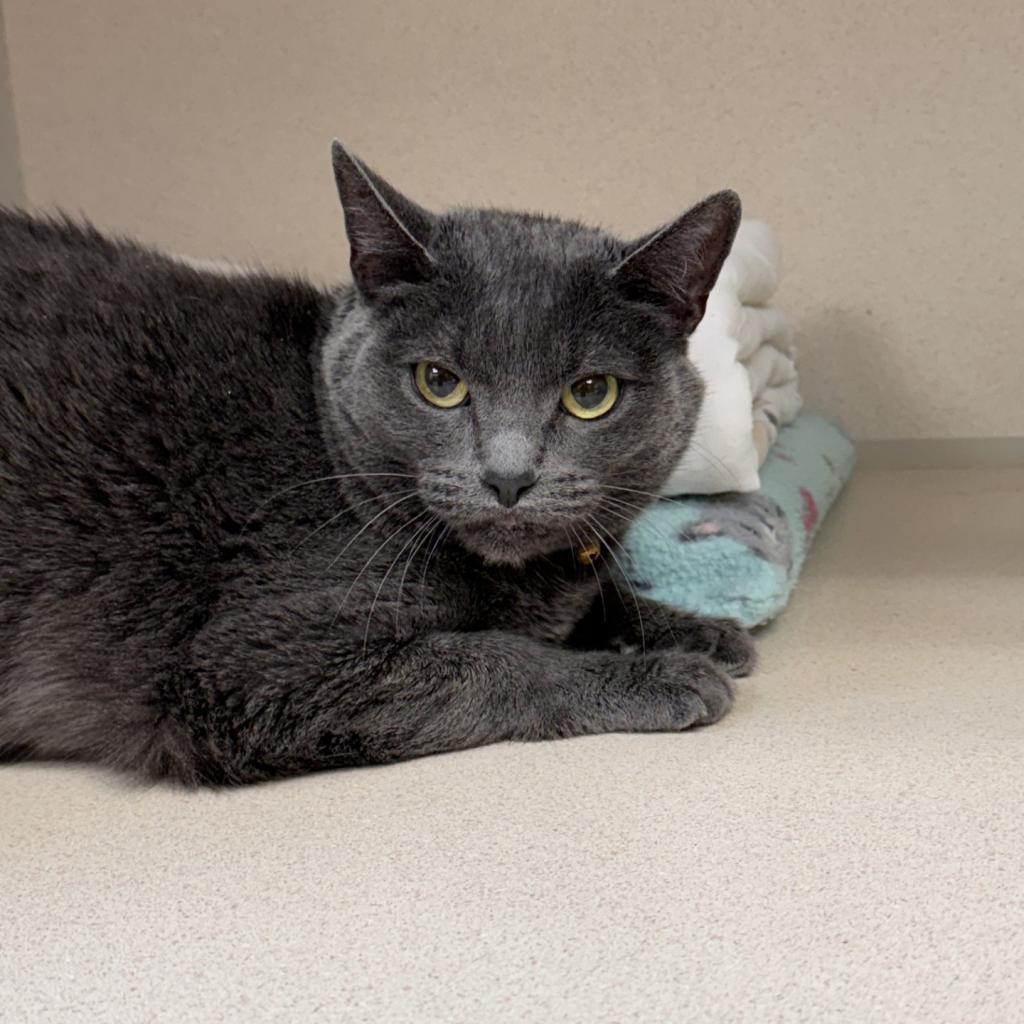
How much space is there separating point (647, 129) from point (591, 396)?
1.50 metres

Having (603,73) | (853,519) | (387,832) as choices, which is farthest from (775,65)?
(387,832)

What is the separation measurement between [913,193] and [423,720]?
1791 millimetres

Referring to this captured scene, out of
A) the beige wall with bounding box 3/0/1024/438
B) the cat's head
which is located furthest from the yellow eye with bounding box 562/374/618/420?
the beige wall with bounding box 3/0/1024/438

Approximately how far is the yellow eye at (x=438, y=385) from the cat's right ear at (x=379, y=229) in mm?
95

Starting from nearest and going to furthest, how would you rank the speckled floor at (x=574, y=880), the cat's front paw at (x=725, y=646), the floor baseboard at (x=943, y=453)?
the speckled floor at (x=574, y=880)
the cat's front paw at (x=725, y=646)
the floor baseboard at (x=943, y=453)

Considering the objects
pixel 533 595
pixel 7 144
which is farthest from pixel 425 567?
pixel 7 144

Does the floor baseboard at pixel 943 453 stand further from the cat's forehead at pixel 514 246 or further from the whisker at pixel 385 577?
the whisker at pixel 385 577

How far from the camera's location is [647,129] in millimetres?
2418

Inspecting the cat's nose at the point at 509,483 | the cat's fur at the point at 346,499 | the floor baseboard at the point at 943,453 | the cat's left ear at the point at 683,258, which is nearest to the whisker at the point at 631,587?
the cat's fur at the point at 346,499

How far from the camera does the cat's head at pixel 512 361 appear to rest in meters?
1.08

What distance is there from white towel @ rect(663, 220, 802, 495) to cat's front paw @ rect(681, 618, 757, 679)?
0.61 feet

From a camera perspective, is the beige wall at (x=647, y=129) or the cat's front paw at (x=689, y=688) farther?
the beige wall at (x=647, y=129)

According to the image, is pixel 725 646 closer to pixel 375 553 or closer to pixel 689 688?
pixel 689 688

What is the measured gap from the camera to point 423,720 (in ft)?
3.66
